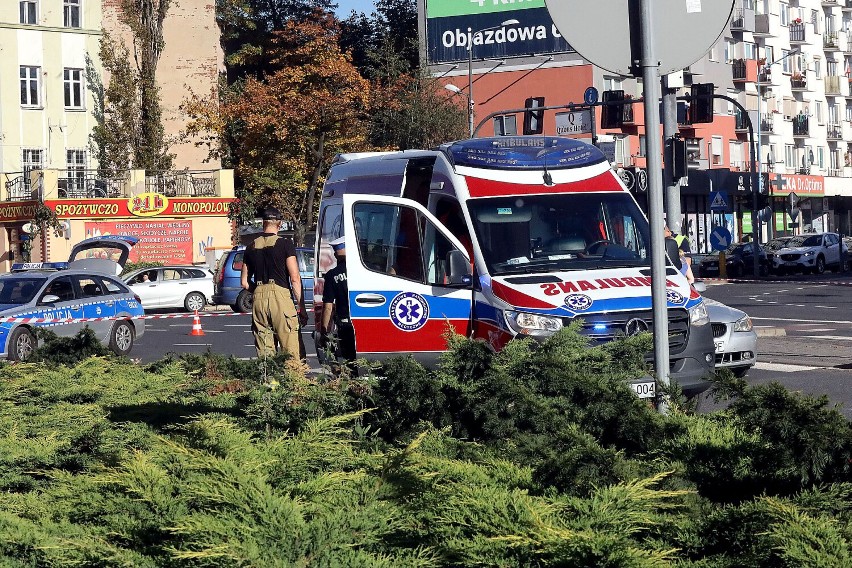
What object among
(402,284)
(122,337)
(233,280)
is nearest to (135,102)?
(233,280)

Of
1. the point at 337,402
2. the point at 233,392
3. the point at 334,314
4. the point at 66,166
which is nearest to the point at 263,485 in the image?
the point at 337,402

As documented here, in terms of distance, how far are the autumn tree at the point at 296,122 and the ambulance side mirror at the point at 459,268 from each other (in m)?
41.3

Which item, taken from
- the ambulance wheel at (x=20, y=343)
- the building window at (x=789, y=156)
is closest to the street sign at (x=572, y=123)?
the building window at (x=789, y=156)

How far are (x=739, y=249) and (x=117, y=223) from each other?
77.9 ft

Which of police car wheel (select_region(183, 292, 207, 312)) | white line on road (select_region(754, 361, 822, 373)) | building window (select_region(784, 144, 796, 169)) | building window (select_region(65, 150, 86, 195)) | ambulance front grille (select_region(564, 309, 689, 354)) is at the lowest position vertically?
white line on road (select_region(754, 361, 822, 373))

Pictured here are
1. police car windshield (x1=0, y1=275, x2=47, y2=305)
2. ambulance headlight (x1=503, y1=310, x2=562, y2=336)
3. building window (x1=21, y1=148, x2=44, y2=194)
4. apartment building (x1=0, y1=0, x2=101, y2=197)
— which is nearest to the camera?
ambulance headlight (x1=503, y1=310, x2=562, y2=336)

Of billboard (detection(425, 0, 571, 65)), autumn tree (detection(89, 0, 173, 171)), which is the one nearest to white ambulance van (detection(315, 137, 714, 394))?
autumn tree (detection(89, 0, 173, 171))

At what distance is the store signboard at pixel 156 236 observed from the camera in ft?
165

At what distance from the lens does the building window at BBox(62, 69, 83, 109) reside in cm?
5619

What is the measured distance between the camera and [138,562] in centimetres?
365

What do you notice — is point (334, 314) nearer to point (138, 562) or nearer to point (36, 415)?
point (36, 415)

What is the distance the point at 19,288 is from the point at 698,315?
591 inches

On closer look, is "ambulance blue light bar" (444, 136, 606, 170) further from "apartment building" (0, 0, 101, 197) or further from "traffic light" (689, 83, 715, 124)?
"apartment building" (0, 0, 101, 197)

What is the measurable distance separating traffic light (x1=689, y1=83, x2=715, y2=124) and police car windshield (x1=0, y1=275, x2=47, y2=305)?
1511 centimetres
